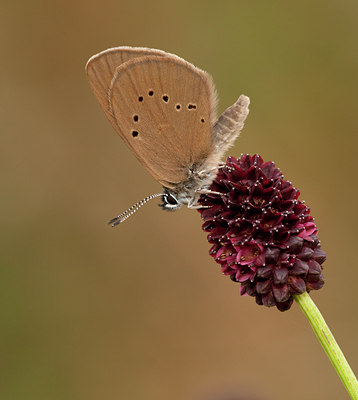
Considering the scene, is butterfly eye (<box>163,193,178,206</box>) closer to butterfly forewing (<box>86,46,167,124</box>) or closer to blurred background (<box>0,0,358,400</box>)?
butterfly forewing (<box>86,46,167,124</box>)

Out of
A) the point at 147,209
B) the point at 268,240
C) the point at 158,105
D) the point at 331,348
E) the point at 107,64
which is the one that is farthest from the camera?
the point at 147,209

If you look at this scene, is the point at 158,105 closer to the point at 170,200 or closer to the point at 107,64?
the point at 107,64

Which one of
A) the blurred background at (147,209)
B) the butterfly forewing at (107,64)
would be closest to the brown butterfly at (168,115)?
the butterfly forewing at (107,64)

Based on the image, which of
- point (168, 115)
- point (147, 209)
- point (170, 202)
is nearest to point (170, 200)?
point (170, 202)

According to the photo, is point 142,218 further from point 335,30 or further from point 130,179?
point 335,30

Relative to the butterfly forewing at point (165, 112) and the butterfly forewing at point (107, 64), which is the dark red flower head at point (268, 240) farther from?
the butterfly forewing at point (107, 64)

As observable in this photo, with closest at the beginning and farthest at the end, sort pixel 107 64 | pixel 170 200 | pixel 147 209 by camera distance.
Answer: pixel 107 64 → pixel 170 200 → pixel 147 209

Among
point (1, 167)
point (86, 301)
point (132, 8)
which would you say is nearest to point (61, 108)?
point (1, 167)
